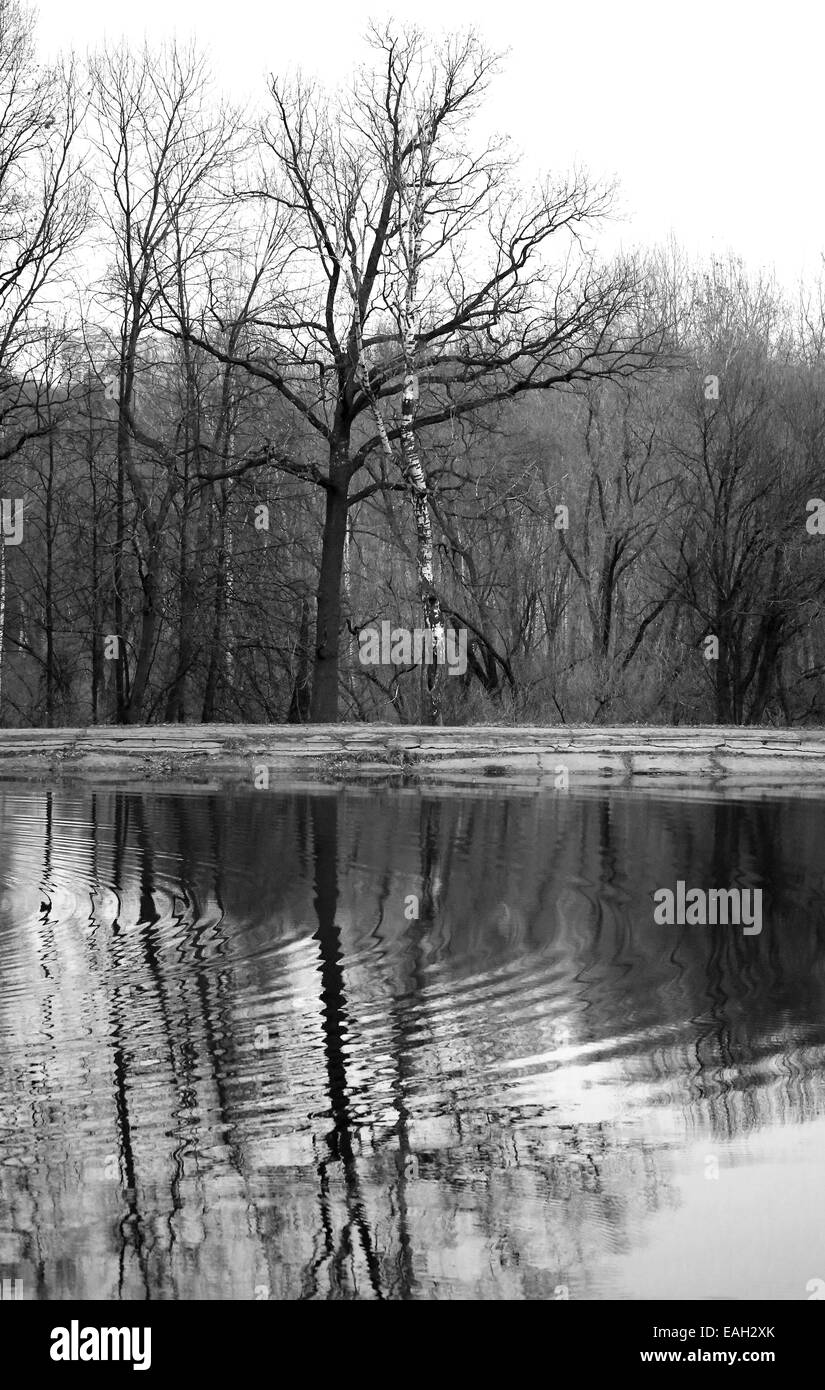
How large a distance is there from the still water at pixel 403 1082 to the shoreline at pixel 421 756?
7502mm

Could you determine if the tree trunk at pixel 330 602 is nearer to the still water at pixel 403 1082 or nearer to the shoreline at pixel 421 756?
Result: the shoreline at pixel 421 756

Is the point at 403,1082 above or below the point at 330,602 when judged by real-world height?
below

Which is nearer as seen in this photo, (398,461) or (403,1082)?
(403,1082)

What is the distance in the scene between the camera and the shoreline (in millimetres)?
18625

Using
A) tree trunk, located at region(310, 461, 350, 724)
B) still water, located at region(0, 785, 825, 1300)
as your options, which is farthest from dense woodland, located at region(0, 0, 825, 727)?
still water, located at region(0, 785, 825, 1300)

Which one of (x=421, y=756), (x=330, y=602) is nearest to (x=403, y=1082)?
(x=421, y=756)

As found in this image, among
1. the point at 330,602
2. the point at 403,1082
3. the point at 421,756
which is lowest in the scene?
the point at 403,1082

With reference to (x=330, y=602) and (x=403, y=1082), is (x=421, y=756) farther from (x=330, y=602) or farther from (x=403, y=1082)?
(x=403, y=1082)

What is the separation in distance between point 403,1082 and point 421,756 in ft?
44.5

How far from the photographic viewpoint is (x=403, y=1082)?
5402 millimetres

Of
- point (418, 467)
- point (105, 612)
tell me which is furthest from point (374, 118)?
point (105, 612)

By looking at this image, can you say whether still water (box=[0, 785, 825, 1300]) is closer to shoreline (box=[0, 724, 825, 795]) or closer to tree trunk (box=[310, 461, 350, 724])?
shoreline (box=[0, 724, 825, 795])
